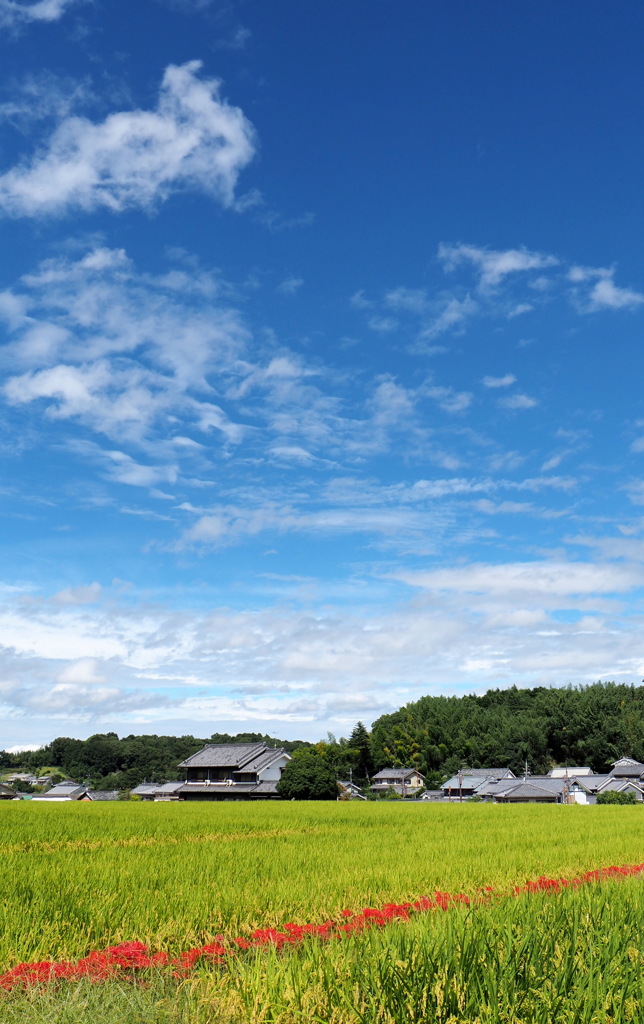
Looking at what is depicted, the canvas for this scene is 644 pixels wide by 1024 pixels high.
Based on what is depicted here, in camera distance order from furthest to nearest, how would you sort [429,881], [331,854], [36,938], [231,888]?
[331,854] < [429,881] < [231,888] < [36,938]

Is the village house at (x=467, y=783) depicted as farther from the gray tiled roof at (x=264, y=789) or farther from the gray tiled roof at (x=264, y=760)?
the gray tiled roof at (x=264, y=789)

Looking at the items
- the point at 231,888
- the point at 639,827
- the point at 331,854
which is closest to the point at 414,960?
the point at 231,888

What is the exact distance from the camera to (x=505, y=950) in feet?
13.8

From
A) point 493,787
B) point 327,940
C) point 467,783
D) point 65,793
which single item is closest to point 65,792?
point 65,793

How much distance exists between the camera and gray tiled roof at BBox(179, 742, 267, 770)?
184ft

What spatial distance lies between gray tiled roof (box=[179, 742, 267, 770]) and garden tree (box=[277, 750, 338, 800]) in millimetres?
8702

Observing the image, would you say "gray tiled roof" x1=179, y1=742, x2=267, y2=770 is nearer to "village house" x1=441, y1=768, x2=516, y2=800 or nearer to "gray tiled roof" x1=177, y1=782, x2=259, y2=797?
"gray tiled roof" x1=177, y1=782, x2=259, y2=797

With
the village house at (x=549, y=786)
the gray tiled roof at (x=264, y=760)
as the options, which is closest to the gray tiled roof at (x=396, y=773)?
the village house at (x=549, y=786)

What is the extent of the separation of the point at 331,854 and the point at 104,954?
7296mm

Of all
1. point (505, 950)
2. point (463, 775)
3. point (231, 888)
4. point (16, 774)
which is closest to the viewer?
point (505, 950)

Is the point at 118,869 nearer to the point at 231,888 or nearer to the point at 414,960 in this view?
the point at 231,888

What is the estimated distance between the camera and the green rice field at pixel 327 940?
3436 mm

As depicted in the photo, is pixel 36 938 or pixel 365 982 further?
pixel 36 938

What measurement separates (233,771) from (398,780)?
33.9 metres
